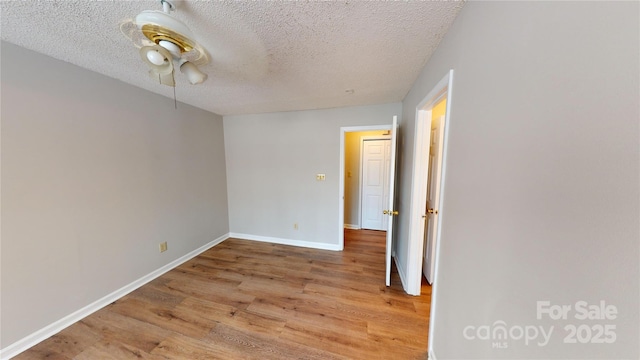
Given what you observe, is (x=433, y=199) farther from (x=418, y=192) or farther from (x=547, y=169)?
(x=547, y=169)

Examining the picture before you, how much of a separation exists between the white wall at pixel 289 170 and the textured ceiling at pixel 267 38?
0.83 meters

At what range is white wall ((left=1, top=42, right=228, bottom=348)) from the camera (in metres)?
1.43

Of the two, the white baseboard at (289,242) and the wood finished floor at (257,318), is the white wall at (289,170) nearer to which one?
the white baseboard at (289,242)

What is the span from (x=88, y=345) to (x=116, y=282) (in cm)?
64

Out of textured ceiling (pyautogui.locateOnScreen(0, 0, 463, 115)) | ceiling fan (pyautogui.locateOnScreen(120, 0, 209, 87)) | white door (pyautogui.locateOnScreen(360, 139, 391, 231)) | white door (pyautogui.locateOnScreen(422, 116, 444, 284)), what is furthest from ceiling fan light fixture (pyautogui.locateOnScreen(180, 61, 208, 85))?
white door (pyautogui.locateOnScreen(360, 139, 391, 231))

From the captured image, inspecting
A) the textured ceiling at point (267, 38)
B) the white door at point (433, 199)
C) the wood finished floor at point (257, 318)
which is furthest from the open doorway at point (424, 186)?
the textured ceiling at point (267, 38)

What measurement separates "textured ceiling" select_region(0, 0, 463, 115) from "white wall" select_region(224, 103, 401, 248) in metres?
0.83

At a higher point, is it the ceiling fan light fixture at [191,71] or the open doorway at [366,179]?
the ceiling fan light fixture at [191,71]

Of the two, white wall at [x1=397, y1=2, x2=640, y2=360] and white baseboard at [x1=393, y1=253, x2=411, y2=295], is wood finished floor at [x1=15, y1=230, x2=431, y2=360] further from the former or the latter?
white wall at [x1=397, y1=2, x2=640, y2=360]

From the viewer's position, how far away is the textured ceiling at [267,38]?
3.51 feet

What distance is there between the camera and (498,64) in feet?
2.54

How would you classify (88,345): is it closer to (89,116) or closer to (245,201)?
(89,116)

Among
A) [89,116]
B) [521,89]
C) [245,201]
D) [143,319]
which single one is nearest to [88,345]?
[143,319]

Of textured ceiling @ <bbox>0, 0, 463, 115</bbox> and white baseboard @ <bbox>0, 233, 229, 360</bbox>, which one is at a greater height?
textured ceiling @ <bbox>0, 0, 463, 115</bbox>
